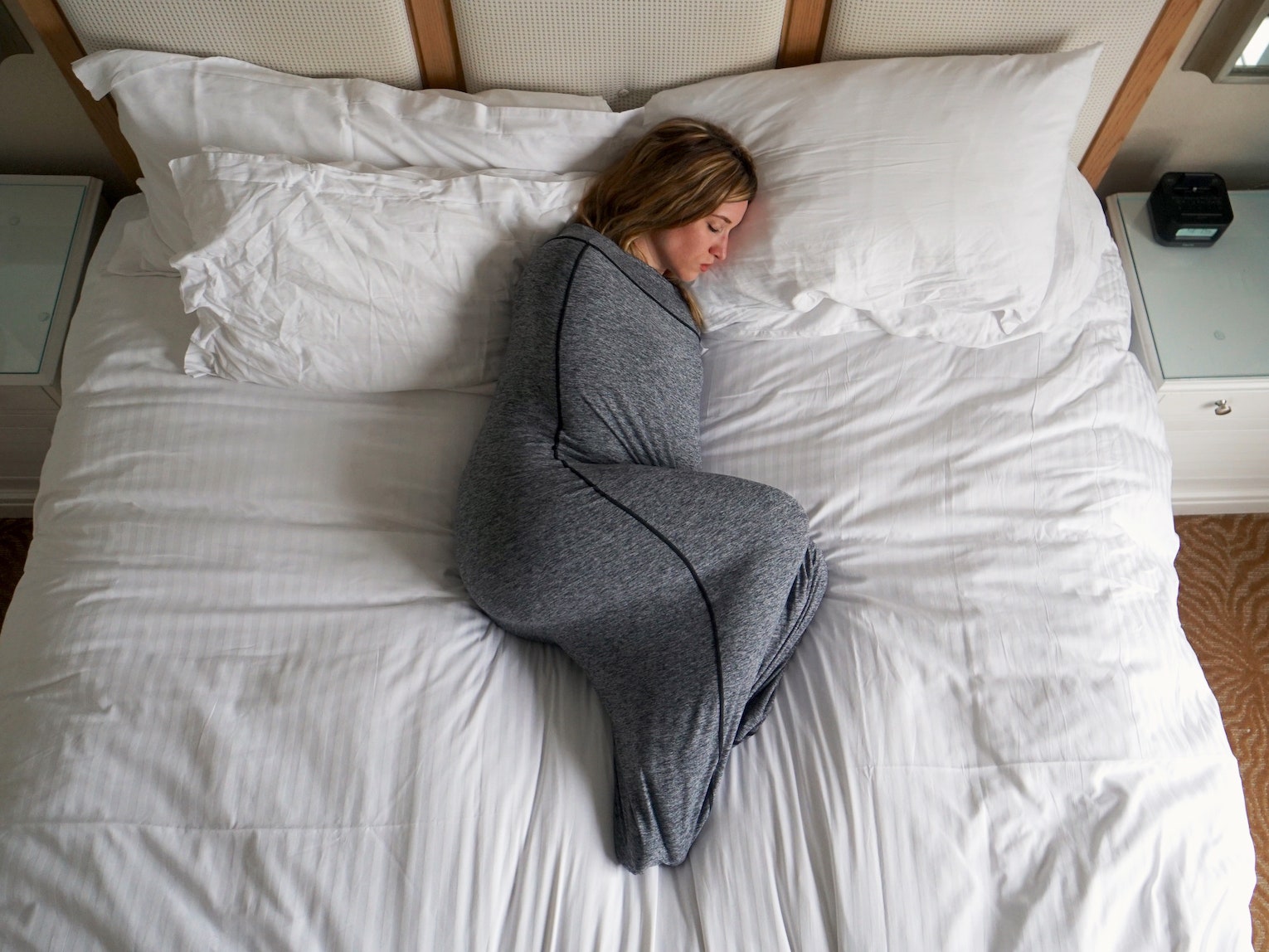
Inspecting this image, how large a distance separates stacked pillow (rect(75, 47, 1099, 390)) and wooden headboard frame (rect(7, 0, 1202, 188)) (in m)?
0.09

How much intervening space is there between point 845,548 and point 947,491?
0.18m

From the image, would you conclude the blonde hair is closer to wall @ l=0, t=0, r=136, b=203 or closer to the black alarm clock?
the black alarm clock

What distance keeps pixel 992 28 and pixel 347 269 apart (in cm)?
111

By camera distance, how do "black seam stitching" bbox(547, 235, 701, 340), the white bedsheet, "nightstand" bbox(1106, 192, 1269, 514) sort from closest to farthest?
1. the white bedsheet
2. "black seam stitching" bbox(547, 235, 701, 340)
3. "nightstand" bbox(1106, 192, 1269, 514)

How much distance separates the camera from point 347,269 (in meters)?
1.35

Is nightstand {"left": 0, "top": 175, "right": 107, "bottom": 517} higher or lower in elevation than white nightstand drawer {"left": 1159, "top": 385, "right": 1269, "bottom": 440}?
higher

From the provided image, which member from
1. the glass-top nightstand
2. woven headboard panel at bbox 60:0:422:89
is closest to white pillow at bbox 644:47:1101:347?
woven headboard panel at bbox 60:0:422:89

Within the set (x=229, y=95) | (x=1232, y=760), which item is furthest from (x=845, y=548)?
(x=229, y=95)

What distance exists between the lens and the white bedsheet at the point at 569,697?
1009mm

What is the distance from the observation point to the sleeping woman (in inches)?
42.7

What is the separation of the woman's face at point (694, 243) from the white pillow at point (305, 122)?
21 cm

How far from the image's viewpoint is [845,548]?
128cm

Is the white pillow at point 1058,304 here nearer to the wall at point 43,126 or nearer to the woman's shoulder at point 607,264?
the woman's shoulder at point 607,264

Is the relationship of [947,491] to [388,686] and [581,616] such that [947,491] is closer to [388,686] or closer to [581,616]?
[581,616]
